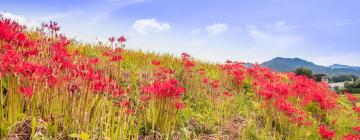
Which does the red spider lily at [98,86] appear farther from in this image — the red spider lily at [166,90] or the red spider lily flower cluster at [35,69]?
the red spider lily at [166,90]

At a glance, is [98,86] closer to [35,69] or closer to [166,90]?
[35,69]

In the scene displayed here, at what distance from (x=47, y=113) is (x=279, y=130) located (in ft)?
18.4

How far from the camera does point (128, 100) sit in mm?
7145

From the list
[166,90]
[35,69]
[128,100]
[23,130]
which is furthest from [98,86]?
[128,100]

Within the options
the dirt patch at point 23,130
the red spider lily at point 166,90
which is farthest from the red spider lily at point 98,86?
the red spider lily at point 166,90

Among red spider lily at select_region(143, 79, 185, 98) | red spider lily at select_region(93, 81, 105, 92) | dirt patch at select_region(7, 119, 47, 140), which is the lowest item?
dirt patch at select_region(7, 119, 47, 140)

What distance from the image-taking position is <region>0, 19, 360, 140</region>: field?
5.48 metres

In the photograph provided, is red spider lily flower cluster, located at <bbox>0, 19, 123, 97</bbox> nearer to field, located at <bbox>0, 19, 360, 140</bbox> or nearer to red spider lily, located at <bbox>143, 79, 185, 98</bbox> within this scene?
field, located at <bbox>0, 19, 360, 140</bbox>

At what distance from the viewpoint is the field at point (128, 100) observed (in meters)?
5.48

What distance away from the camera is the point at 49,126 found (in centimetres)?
543

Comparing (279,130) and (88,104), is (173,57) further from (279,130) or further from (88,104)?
(88,104)

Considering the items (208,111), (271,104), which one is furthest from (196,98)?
(271,104)

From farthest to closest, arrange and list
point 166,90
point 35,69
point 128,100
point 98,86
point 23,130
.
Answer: point 128,100, point 166,90, point 98,86, point 23,130, point 35,69

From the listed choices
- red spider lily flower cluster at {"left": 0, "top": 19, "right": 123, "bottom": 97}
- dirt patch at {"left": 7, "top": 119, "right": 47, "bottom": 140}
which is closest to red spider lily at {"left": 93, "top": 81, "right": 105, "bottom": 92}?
red spider lily flower cluster at {"left": 0, "top": 19, "right": 123, "bottom": 97}
